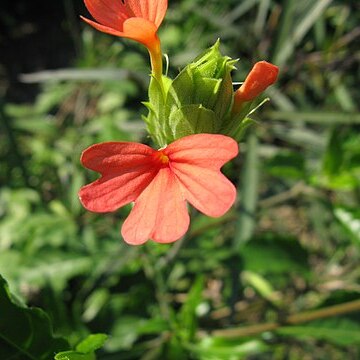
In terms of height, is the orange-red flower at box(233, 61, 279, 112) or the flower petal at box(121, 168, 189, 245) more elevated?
the orange-red flower at box(233, 61, 279, 112)

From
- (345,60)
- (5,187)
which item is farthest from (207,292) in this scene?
(345,60)

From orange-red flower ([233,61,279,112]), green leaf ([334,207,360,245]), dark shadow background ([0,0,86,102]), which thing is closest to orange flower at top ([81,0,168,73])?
orange-red flower ([233,61,279,112])

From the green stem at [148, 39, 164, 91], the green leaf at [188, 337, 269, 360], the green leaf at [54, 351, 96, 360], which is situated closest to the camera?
the green leaf at [54, 351, 96, 360]

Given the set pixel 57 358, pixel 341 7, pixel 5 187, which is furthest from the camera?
pixel 341 7

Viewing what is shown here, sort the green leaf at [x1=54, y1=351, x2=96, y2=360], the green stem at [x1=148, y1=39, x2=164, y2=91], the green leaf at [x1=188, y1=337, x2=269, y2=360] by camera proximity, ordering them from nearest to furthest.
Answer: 1. the green leaf at [x1=54, y1=351, x2=96, y2=360]
2. the green stem at [x1=148, y1=39, x2=164, y2=91]
3. the green leaf at [x1=188, y1=337, x2=269, y2=360]

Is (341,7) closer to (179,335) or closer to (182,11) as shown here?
(182,11)

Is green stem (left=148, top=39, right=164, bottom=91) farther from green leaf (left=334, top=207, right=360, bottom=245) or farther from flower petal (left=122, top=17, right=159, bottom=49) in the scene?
green leaf (left=334, top=207, right=360, bottom=245)

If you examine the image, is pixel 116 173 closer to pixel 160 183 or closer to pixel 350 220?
pixel 160 183

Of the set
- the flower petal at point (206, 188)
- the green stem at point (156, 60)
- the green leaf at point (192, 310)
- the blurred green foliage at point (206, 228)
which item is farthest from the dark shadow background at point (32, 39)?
the flower petal at point (206, 188)
